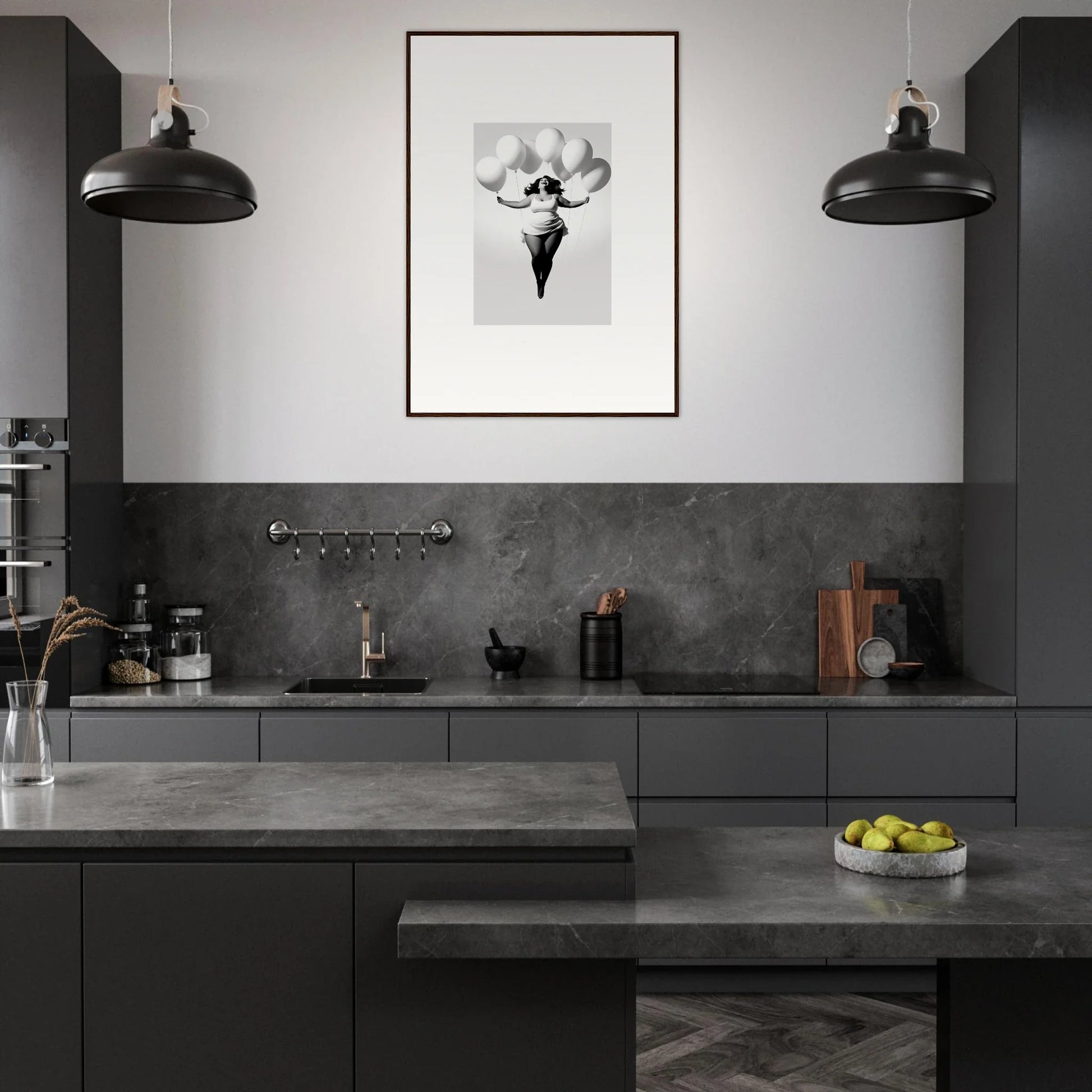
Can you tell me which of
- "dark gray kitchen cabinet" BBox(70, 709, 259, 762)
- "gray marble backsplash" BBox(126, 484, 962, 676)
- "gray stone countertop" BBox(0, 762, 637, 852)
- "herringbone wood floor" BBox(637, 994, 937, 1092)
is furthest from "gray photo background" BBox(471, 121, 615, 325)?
"herringbone wood floor" BBox(637, 994, 937, 1092)

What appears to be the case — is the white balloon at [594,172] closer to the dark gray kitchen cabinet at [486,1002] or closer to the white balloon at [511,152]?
the white balloon at [511,152]

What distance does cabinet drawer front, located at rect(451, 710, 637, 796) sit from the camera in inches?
154

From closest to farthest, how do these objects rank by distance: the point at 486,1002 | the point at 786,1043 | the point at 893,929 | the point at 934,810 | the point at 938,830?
the point at 893,929 → the point at 486,1002 → the point at 938,830 → the point at 786,1043 → the point at 934,810

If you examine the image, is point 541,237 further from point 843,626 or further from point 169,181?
point 169,181

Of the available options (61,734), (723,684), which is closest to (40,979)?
(61,734)

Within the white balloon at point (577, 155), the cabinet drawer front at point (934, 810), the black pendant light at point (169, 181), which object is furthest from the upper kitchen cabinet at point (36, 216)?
the cabinet drawer front at point (934, 810)

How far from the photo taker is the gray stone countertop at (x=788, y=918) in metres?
1.89

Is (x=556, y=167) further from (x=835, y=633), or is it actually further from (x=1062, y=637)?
(x=1062, y=637)

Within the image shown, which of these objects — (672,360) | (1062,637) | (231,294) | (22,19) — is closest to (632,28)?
(672,360)

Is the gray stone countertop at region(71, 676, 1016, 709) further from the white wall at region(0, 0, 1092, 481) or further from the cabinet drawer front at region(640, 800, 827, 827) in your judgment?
the white wall at region(0, 0, 1092, 481)

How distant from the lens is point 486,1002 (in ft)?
6.93

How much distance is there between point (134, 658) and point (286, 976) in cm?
242

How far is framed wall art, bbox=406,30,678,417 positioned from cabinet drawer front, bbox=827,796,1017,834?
1693 millimetres

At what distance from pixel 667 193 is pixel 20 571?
289cm
